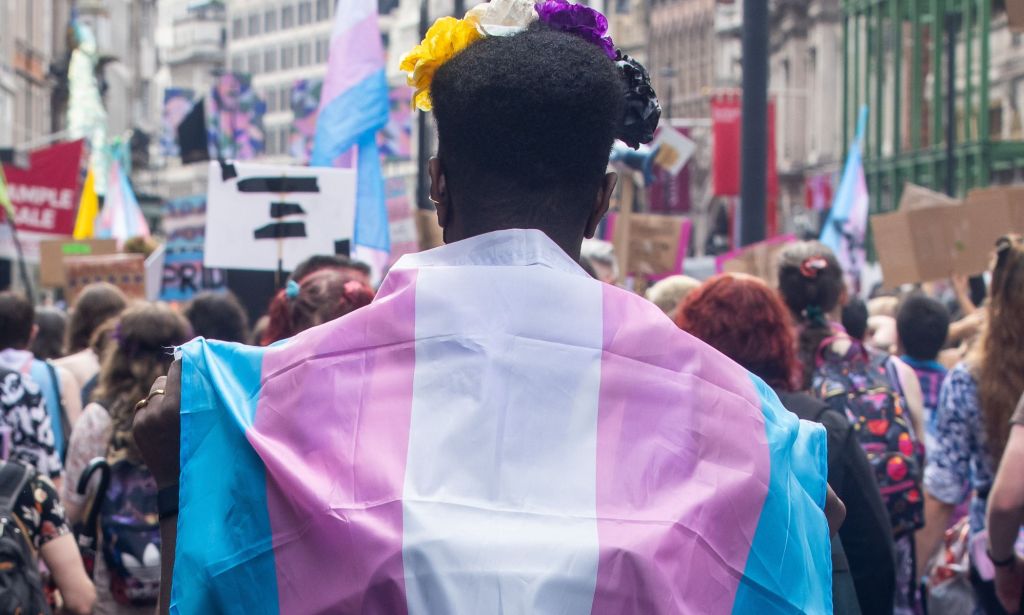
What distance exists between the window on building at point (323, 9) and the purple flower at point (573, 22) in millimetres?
110019

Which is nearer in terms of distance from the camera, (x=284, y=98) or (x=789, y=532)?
(x=789, y=532)

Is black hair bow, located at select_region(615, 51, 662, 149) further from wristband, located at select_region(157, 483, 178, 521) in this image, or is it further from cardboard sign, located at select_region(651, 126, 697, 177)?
cardboard sign, located at select_region(651, 126, 697, 177)

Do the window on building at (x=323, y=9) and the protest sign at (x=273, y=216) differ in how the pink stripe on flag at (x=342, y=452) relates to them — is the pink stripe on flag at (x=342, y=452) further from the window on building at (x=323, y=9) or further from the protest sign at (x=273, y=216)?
the window on building at (x=323, y=9)

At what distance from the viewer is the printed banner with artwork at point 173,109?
44.7m

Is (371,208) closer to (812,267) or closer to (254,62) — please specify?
(812,267)

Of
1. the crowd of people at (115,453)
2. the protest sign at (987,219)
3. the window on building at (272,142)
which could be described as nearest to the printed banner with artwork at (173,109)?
the protest sign at (987,219)

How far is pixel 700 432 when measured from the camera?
7.07ft

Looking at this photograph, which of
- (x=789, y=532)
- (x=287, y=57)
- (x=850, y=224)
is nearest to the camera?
(x=789, y=532)

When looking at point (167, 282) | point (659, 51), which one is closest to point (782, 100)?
point (659, 51)

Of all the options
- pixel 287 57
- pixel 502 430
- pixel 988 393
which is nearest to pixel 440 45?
pixel 502 430

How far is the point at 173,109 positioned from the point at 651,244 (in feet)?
124

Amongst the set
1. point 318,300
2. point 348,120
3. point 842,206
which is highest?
point 348,120

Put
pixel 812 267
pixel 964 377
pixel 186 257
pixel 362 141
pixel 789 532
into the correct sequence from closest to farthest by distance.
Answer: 1. pixel 789 532
2. pixel 964 377
3. pixel 812 267
4. pixel 362 141
5. pixel 186 257

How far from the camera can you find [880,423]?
514 centimetres
